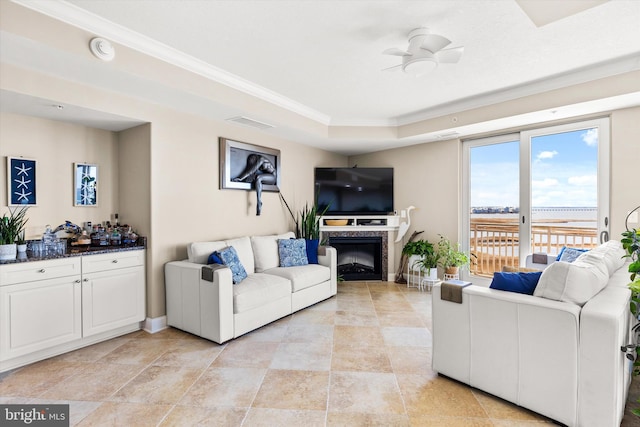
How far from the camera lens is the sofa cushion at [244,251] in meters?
3.56

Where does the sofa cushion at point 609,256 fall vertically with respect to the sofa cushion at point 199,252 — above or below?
above

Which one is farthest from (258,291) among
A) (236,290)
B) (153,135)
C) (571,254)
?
(571,254)

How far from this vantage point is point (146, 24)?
7.25 ft

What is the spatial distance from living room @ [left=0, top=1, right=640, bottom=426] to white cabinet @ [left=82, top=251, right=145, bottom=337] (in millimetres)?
111

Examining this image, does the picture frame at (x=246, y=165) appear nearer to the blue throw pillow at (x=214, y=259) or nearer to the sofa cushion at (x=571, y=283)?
the blue throw pillow at (x=214, y=259)

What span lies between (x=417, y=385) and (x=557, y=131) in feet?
11.5

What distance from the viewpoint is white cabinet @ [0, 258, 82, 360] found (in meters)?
2.31

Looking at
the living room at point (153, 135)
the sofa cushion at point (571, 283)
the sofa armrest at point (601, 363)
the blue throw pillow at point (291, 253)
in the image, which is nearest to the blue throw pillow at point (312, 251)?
the blue throw pillow at point (291, 253)

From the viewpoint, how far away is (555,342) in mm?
1673

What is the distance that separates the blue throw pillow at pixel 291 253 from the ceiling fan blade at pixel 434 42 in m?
2.65

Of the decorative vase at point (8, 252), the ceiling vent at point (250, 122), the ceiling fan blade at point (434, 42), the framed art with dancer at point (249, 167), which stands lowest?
the decorative vase at point (8, 252)

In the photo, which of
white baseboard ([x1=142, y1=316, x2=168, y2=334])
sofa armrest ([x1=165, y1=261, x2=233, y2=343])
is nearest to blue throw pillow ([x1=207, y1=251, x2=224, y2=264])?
sofa armrest ([x1=165, y1=261, x2=233, y2=343])

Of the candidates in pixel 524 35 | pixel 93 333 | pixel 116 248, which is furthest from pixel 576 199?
pixel 93 333

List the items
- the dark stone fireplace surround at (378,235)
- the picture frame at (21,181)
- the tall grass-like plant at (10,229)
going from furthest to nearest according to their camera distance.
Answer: the dark stone fireplace surround at (378,235) → the picture frame at (21,181) → the tall grass-like plant at (10,229)
